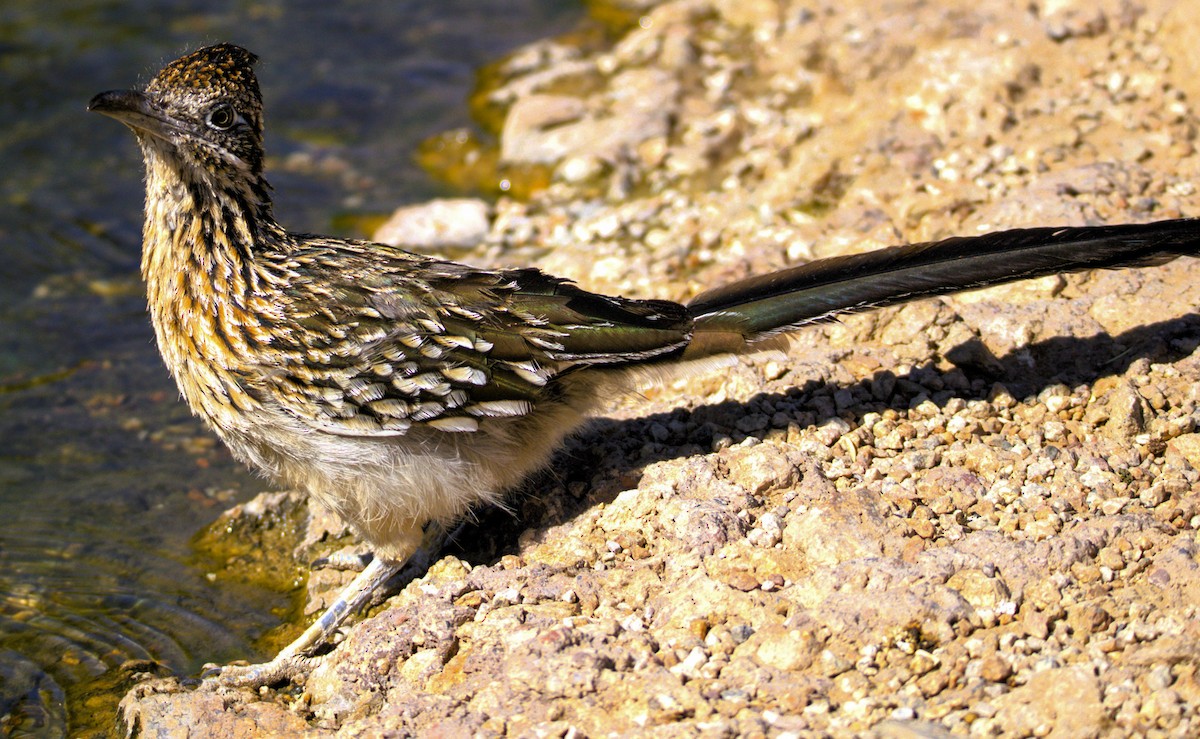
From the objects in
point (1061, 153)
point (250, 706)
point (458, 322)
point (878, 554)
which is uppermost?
point (1061, 153)

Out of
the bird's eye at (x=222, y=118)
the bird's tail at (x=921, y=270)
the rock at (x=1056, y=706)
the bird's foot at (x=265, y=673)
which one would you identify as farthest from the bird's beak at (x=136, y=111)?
the rock at (x=1056, y=706)

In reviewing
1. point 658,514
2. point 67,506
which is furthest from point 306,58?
point 658,514

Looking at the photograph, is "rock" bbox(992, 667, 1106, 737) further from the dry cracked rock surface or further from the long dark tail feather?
the long dark tail feather

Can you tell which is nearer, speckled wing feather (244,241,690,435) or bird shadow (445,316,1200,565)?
speckled wing feather (244,241,690,435)

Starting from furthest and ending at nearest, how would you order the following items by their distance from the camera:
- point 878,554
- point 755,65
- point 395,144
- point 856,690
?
point 395,144, point 755,65, point 878,554, point 856,690

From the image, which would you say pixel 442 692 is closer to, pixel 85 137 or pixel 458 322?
pixel 458 322

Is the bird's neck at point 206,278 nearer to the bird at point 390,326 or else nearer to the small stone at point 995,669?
the bird at point 390,326

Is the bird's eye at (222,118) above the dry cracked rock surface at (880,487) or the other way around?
above

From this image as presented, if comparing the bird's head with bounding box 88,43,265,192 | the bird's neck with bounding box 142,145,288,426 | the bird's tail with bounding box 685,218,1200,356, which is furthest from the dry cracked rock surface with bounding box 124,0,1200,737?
the bird's head with bounding box 88,43,265,192
